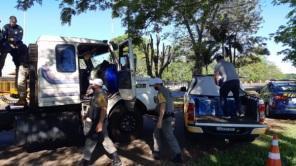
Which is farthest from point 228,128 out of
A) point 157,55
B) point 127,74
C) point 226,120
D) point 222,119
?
point 157,55

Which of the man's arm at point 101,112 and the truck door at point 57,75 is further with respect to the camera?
the truck door at point 57,75

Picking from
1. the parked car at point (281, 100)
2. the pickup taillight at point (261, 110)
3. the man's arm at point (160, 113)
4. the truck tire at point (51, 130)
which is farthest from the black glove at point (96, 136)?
the parked car at point (281, 100)

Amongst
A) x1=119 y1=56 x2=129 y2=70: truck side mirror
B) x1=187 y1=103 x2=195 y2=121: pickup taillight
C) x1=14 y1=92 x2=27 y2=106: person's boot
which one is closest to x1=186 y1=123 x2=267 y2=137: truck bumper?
x1=187 y1=103 x2=195 y2=121: pickup taillight

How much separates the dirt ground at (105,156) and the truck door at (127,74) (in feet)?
4.11

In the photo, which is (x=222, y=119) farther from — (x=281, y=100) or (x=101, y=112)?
(x=281, y=100)

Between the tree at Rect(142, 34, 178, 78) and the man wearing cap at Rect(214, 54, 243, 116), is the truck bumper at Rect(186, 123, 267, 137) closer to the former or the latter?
the man wearing cap at Rect(214, 54, 243, 116)

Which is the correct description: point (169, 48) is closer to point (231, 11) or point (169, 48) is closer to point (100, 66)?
point (231, 11)

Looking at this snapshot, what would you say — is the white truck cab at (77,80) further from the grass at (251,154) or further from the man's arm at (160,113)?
the grass at (251,154)

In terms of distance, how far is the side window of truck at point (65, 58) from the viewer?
9.20 m

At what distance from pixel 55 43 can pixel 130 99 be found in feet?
7.56

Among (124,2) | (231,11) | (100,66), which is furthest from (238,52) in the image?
(100,66)

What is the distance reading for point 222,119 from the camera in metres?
8.97

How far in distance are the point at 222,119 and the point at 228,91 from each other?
2.22 feet

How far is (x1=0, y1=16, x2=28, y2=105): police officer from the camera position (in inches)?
359
